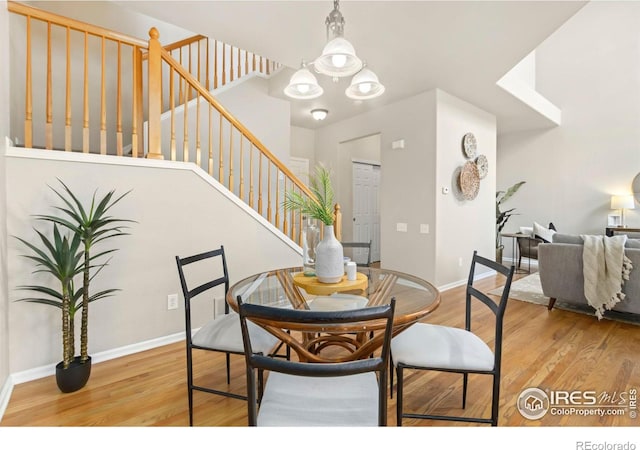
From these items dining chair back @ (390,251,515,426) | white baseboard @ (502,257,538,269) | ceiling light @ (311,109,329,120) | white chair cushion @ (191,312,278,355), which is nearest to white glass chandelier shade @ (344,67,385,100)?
dining chair back @ (390,251,515,426)

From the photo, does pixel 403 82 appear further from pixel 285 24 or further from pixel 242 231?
pixel 242 231

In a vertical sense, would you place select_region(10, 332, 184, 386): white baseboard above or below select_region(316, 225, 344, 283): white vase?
below

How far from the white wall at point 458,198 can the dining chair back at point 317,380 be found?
3.22 metres

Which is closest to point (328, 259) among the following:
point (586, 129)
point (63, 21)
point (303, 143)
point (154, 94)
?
point (154, 94)

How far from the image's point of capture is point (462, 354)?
145 cm

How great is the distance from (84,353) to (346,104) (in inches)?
167

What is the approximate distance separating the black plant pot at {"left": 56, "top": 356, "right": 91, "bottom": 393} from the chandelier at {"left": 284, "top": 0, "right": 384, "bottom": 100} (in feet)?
7.25

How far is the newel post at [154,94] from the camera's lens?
244 cm

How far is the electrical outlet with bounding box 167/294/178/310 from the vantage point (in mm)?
2545

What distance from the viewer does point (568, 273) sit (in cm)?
329

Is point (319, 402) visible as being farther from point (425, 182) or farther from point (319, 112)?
point (319, 112)

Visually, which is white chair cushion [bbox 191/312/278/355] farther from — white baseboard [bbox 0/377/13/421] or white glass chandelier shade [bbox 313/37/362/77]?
white glass chandelier shade [bbox 313/37/362/77]
